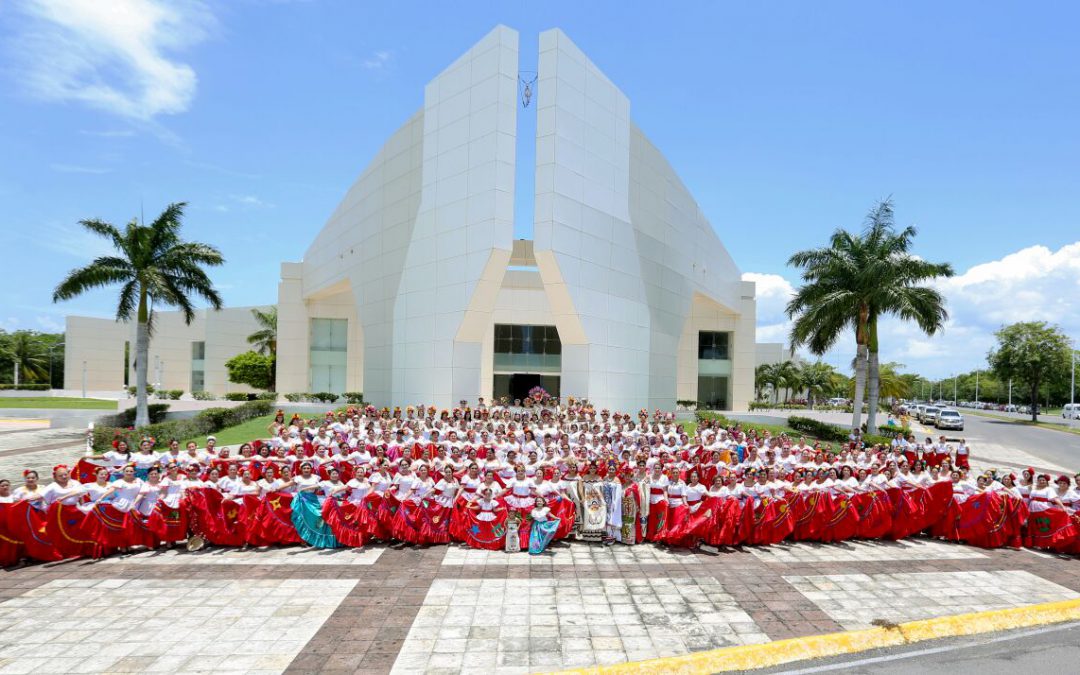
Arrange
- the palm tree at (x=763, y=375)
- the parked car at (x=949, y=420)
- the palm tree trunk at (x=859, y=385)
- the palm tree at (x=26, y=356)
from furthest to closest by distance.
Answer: the palm tree at (x=763, y=375), the palm tree at (x=26, y=356), the parked car at (x=949, y=420), the palm tree trunk at (x=859, y=385)

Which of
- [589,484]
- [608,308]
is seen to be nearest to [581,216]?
[608,308]

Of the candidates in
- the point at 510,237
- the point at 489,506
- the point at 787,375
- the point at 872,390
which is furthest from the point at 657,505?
the point at 787,375

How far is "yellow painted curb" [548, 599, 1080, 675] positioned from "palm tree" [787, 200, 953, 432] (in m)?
19.4

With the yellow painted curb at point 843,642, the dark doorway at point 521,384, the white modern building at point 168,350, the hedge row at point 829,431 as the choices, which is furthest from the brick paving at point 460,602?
the white modern building at point 168,350

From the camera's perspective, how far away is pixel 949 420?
39844 millimetres

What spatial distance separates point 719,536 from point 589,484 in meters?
2.53

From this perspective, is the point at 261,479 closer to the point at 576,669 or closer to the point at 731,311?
the point at 576,669

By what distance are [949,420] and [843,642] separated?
41292mm

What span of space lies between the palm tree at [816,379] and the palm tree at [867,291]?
5599 centimetres

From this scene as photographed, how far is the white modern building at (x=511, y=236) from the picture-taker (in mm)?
26625

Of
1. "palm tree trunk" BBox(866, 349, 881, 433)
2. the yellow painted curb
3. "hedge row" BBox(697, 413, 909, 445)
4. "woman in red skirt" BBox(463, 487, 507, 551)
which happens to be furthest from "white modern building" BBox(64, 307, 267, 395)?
the yellow painted curb

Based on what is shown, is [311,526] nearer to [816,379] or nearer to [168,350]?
[168,350]

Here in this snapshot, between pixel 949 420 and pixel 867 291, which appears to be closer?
pixel 867 291

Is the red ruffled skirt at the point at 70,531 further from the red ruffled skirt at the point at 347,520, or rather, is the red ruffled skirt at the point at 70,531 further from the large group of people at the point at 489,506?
the red ruffled skirt at the point at 347,520
